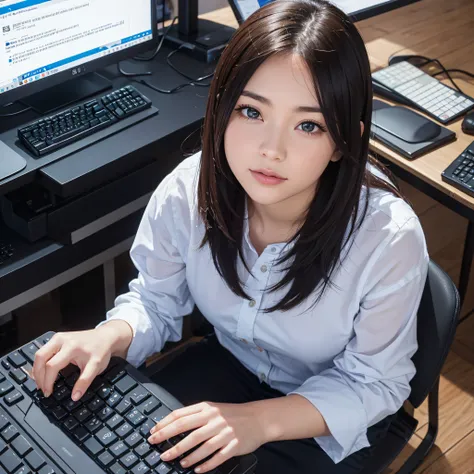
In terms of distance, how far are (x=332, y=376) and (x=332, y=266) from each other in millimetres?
174

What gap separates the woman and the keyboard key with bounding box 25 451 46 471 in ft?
0.31

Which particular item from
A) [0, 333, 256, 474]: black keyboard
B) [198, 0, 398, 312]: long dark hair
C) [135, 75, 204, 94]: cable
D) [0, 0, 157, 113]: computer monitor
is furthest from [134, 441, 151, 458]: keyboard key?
[135, 75, 204, 94]: cable

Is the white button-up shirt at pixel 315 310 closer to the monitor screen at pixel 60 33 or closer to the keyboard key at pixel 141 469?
the keyboard key at pixel 141 469

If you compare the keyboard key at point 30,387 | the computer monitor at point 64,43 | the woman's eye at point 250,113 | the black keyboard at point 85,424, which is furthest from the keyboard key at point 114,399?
the computer monitor at point 64,43

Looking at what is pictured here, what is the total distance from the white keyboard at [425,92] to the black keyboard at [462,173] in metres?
0.17

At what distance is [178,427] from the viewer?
935 millimetres

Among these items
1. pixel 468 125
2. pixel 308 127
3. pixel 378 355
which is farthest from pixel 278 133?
pixel 468 125

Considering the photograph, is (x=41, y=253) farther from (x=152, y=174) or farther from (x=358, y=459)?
(x=358, y=459)

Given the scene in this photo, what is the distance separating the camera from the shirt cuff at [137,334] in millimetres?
1161

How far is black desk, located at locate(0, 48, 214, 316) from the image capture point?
135 centimetres

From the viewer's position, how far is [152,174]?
1.54m

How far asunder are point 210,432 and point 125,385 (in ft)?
0.44

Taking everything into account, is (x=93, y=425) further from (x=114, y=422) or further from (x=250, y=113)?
(x=250, y=113)

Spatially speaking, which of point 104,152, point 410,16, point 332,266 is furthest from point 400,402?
point 410,16
